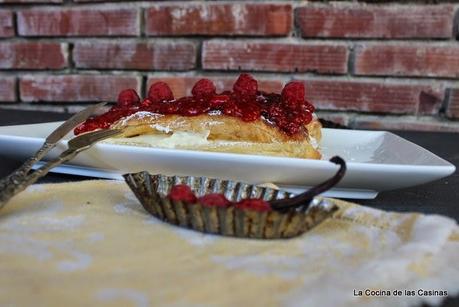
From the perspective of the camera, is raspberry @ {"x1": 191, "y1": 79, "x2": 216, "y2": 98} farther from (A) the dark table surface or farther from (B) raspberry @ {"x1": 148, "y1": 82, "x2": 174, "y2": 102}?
(A) the dark table surface

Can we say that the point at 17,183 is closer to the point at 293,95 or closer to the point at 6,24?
the point at 293,95

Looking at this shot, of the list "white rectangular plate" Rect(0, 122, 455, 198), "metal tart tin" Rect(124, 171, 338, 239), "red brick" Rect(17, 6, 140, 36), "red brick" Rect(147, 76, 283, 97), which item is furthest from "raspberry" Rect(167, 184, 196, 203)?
"red brick" Rect(17, 6, 140, 36)

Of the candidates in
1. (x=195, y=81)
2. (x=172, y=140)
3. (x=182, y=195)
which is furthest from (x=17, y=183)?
(x=195, y=81)


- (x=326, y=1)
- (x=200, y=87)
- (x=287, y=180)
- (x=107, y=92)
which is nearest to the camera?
(x=287, y=180)

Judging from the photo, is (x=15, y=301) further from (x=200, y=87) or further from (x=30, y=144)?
(x=200, y=87)

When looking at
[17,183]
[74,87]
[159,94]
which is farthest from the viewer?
[74,87]

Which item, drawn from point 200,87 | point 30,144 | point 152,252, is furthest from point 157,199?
point 200,87
